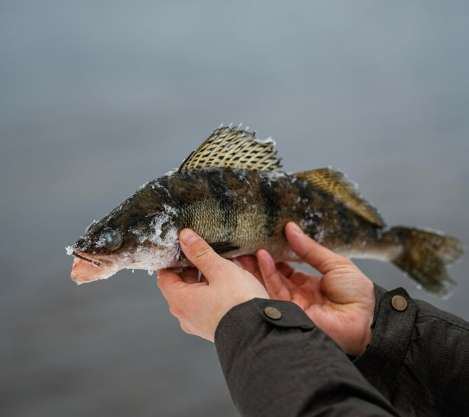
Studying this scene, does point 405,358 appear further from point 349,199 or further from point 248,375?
point 349,199

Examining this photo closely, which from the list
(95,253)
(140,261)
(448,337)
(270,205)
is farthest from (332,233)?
(95,253)

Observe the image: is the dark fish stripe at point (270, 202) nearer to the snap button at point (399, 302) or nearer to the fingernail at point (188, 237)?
the fingernail at point (188, 237)

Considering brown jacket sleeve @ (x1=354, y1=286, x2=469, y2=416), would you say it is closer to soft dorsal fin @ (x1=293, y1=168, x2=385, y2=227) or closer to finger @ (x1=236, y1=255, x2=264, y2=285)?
finger @ (x1=236, y1=255, x2=264, y2=285)

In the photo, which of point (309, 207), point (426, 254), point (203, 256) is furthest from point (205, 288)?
point (426, 254)

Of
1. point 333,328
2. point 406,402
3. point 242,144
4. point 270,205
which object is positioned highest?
point 242,144

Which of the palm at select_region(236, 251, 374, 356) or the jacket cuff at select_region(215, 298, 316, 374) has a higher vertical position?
the jacket cuff at select_region(215, 298, 316, 374)

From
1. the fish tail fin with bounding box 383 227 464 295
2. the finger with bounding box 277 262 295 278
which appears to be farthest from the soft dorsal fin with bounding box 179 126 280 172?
the fish tail fin with bounding box 383 227 464 295
